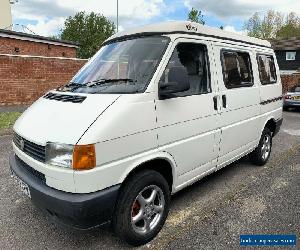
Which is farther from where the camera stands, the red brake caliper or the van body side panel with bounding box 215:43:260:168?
the van body side panel with bounding box 215:43:260:168

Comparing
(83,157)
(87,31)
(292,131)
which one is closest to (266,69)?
(83,157)

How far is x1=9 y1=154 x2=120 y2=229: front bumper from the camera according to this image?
110 inches

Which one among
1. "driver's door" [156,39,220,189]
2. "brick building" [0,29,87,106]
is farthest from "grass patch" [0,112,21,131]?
"driver's door" [156,39,220,189]

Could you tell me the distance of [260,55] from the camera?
5.68 metres

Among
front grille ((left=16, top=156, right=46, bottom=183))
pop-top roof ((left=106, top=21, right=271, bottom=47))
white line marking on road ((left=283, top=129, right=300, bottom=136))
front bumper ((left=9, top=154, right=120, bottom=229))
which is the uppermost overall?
pop-top roof ((left=106, top=21, right=271, bottom=47))

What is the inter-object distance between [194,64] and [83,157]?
2.00m

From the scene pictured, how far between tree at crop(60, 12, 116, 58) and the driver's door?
47230 millimetres

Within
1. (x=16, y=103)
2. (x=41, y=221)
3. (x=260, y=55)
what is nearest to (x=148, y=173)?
(x=41, y=221)

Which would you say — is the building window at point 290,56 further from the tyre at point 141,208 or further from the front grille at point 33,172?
the front grille at point 33,172

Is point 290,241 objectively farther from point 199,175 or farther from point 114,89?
point 114,89

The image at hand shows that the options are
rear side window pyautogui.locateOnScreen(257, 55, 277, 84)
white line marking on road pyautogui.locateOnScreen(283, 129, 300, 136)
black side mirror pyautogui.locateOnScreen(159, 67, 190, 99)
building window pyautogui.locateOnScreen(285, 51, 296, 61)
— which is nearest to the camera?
black side mirror pyautogui.locateOnScreen(159, 67, 190, 99)

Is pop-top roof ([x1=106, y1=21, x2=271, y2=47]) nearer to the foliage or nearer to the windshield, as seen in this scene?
the windshield

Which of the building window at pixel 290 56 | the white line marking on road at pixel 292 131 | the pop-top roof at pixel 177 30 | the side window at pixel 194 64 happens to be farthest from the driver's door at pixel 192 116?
the building window at pixel 290 56

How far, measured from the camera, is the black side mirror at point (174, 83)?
331 cm
